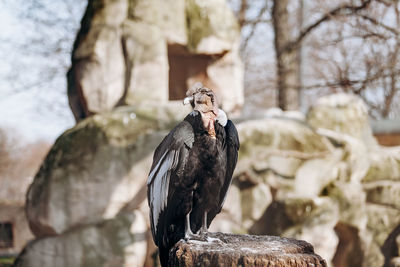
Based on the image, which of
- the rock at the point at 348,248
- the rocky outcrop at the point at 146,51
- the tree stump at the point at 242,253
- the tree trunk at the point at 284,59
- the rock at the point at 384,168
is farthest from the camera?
the tree trunk at the point at 284,59

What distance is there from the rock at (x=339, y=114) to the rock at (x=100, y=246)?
2822 millimetres

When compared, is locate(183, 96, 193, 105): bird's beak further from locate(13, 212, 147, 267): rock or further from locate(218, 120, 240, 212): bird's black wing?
locate(13, 212, 147, 267): rock

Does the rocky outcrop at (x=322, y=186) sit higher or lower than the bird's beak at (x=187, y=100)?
lower

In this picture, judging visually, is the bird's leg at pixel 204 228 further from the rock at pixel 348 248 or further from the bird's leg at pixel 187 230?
the rock at pixel 348 248

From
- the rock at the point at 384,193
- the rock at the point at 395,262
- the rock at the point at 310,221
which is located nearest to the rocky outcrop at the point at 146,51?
the rock at the point at 310,221

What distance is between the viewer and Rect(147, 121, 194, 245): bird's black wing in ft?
9.18

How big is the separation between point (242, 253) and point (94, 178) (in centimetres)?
397

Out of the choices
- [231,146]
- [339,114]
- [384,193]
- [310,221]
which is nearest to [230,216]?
[310,221]

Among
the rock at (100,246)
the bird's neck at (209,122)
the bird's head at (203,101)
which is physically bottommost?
the rock at (100,246)

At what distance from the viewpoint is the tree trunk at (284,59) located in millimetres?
11719

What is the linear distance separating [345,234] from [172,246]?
415cm

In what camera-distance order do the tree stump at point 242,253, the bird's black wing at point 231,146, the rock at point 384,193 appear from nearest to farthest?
the tree stump at point 242,253 < the bird's black wing at point 231,146 < the rock at point 384,193

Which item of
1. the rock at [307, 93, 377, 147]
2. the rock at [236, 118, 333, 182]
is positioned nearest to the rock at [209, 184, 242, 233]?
the rock at [236, 118, 333, 182]

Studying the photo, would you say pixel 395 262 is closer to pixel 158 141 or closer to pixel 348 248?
pixel 348 248
